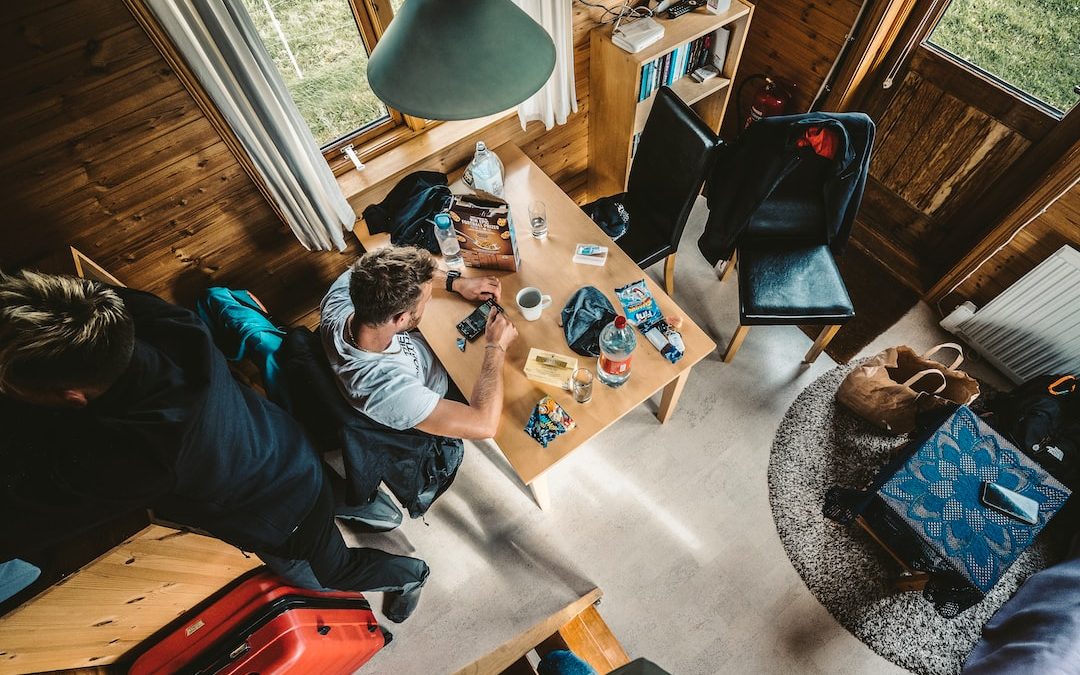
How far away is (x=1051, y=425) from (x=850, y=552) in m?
0.98

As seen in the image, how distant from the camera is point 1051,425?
7.12ft

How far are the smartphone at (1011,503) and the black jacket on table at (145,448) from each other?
8.21ft

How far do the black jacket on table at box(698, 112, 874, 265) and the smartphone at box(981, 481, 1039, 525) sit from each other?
1219mm

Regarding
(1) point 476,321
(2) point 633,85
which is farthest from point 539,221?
(2) point 633,85

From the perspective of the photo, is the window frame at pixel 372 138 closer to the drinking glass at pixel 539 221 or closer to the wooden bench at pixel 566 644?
the drinking glass at pixel 539 221

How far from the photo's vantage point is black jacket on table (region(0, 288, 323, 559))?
Result: 1.20 meters

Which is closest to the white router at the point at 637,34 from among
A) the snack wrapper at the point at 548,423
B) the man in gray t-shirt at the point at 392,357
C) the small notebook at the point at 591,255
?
the small notebook at the point at 591,255

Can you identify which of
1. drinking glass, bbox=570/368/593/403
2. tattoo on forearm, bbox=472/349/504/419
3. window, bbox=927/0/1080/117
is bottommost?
drinking glass, bbox=570/368/593/403

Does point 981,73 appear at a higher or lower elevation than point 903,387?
higher

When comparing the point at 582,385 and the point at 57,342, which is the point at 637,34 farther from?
A: the point at 57,342

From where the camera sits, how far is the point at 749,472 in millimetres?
2484

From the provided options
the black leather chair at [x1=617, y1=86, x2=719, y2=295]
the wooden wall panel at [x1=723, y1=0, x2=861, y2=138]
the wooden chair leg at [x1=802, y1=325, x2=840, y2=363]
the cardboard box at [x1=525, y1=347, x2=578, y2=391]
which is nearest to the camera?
the cardboard box at [x1=525, y1=347, x2=578, y2=391]

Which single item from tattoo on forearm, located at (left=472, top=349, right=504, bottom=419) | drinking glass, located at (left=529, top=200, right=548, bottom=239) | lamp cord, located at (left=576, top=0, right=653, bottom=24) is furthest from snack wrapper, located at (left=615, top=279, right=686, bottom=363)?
lamp cord, located at (left=576, top=0, right=653, bottom=24)

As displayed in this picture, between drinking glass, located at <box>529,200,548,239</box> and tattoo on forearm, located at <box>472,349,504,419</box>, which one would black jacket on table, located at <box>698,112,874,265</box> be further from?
tattoo on forearm, located at <box>472,349,504,419</box>
